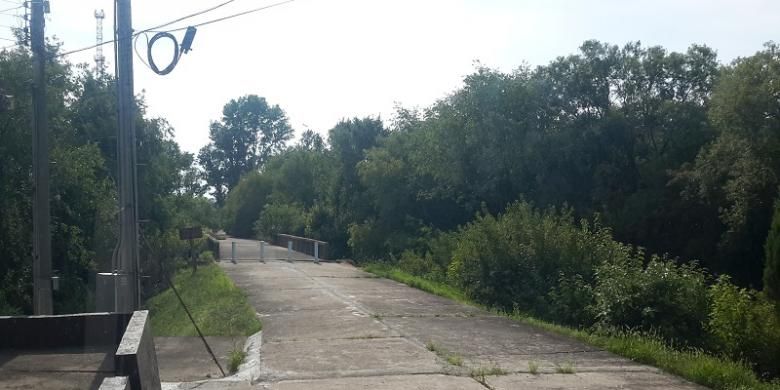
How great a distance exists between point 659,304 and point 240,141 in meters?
98.6

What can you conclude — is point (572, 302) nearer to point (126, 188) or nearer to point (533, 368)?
point (533, 368)

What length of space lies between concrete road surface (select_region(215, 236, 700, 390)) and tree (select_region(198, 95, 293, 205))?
91969 mm

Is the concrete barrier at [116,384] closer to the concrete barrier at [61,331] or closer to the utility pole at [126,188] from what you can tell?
the concrete barrier at [61,331]

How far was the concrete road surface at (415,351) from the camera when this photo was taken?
8938 millimetres

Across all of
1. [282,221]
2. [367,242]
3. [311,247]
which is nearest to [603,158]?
[367,242]

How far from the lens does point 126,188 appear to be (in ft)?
36.8

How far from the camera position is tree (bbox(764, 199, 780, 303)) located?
1430 centimetres

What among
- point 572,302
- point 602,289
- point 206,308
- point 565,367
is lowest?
point 206,308

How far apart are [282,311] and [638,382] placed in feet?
24.7

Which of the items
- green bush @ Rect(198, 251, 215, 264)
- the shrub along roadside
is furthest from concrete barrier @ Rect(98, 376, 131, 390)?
green bush @ Rect(198, 251, 215, 264)

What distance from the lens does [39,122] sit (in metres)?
15.5

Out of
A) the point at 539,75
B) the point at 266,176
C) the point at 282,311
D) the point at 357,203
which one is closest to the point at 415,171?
the point at 357,203

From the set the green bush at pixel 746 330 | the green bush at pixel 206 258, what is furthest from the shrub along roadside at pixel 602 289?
the green bush at pixel 206 258

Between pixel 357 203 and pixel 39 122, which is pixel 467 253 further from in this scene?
pixel 357 203
